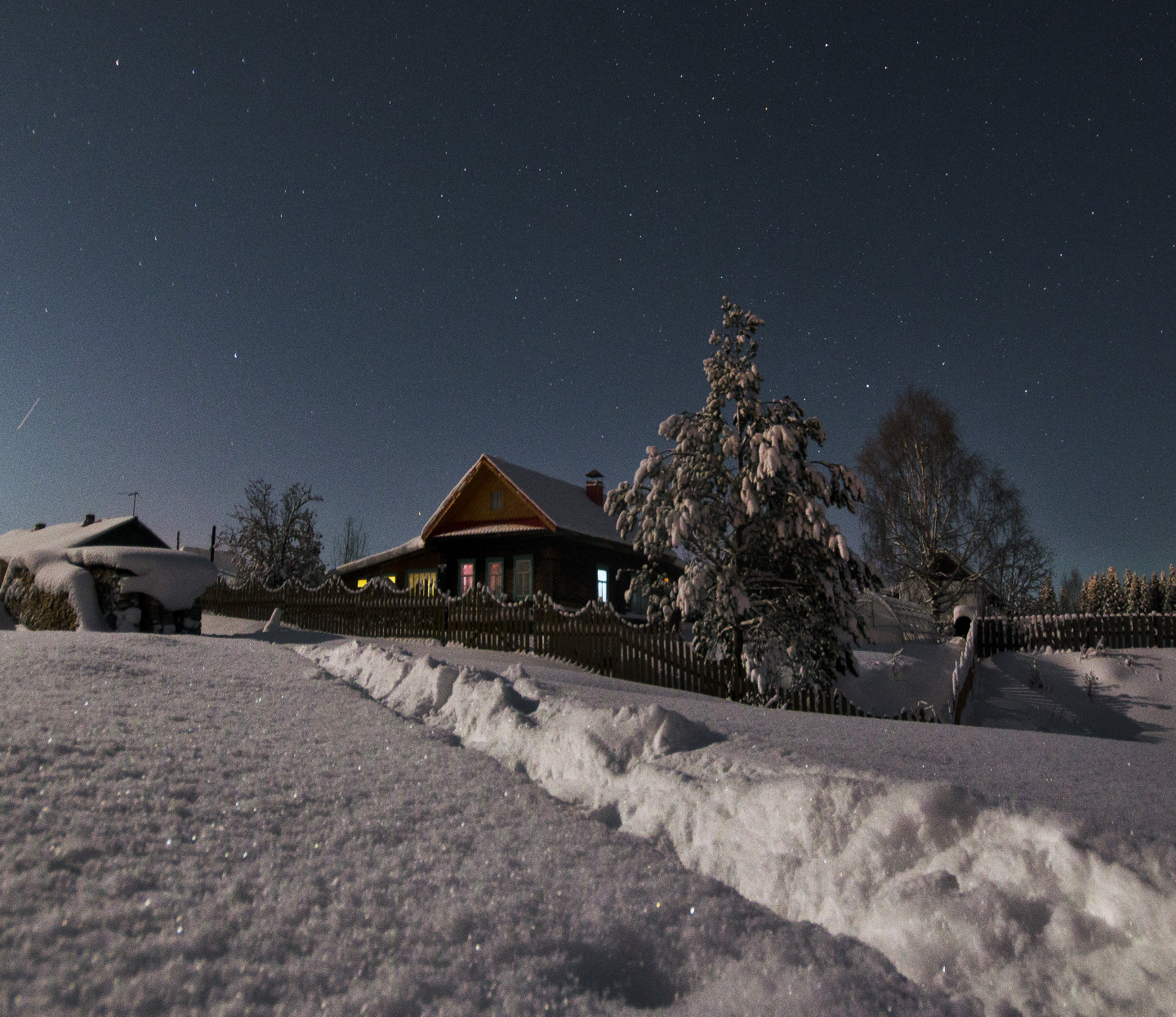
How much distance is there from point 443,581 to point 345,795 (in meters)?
22.3

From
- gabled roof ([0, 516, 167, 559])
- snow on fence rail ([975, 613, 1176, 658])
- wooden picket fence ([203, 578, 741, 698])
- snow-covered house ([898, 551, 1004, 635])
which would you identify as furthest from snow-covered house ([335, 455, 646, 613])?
snow on fence rail ([975, 613, 1176, 658])

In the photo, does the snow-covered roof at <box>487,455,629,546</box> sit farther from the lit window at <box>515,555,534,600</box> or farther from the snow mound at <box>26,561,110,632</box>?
the snow mound at <box>26,561,110,632</box>

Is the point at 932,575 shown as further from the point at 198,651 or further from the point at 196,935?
the point at 196,935

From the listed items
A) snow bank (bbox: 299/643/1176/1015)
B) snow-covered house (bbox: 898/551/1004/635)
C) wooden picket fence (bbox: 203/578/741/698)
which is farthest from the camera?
snow-covered house (bbox: 898/551/1004/635)

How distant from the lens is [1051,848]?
187 cm

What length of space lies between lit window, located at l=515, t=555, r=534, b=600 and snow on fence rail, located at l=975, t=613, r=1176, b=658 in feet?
44.9

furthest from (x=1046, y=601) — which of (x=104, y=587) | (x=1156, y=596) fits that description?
(x=104, y=587)

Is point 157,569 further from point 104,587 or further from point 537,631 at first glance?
point 537,631

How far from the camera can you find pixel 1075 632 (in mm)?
16609

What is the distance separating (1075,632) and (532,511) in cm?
1593

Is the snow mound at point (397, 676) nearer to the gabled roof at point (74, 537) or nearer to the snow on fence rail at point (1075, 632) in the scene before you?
the gabled roof at point (74, 537)

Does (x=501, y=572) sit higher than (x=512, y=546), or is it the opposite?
(x=512, y=546)

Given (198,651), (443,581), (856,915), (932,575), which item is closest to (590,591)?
(443,581)

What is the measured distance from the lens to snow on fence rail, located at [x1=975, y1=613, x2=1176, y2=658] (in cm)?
1555
